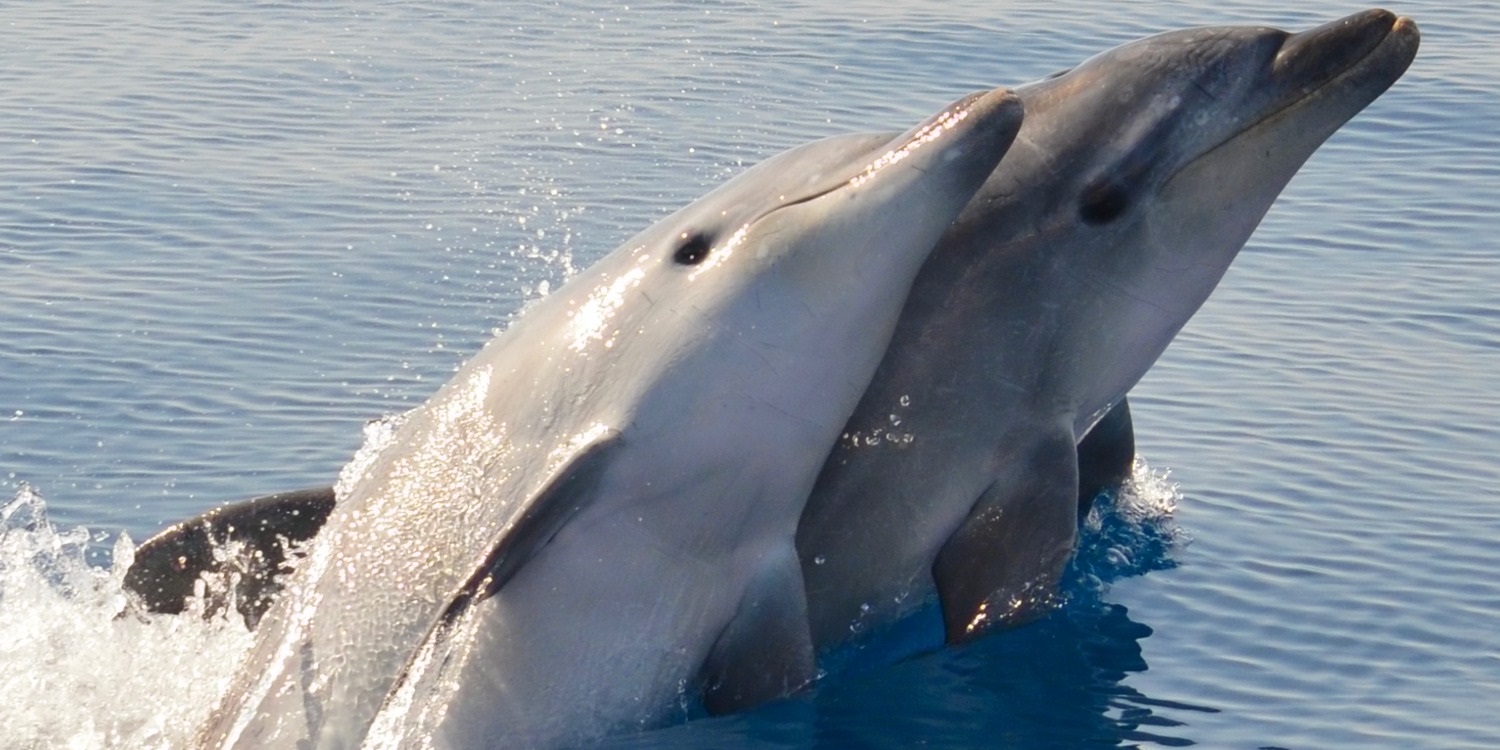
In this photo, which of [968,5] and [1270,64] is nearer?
[1270,64]

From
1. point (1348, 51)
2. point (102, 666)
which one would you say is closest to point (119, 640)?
point (102, 666)

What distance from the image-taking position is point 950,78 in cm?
2673

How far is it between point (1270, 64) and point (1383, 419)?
526cm

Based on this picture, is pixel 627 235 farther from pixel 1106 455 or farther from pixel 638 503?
pixel 638 503

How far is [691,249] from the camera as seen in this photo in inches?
398

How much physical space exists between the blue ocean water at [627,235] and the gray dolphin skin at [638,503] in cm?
68

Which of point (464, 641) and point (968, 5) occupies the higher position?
point (968, 5)

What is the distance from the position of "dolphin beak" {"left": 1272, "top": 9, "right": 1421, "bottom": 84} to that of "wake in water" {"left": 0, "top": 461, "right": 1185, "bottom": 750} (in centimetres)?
309

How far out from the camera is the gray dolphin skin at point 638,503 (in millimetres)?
9633

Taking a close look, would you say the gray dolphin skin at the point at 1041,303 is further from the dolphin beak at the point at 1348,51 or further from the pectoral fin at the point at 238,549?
the pectoral fin at the point at 238,549

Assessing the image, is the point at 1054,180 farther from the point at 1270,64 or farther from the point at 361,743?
the point at 361,743

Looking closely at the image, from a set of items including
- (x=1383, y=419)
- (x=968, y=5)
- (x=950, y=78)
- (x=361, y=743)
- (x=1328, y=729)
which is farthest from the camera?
(x=968, y=5)

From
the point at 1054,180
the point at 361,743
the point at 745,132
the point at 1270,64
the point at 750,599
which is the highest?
the point at 745,132

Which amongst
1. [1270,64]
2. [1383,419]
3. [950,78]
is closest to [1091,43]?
[950,78]
